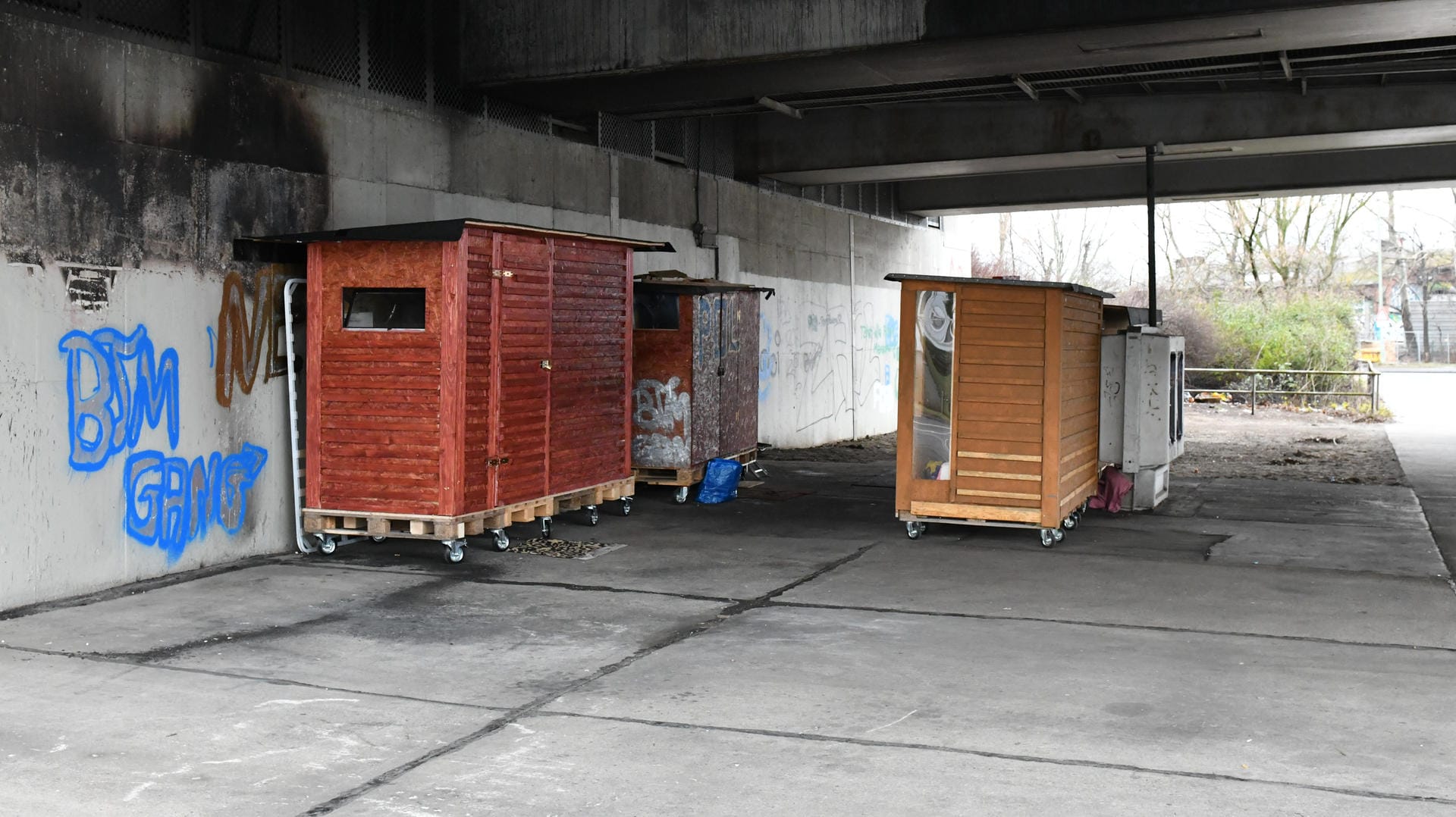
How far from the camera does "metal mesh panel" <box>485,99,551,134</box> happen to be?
43.3ft

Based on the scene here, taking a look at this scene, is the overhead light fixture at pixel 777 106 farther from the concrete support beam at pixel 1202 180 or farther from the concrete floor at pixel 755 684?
the concrete floor at pixel 755 684

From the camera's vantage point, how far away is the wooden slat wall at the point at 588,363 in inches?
443

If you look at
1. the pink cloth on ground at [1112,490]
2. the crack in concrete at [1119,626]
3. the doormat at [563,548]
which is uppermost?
the pink cloth on ground at [1112,490]

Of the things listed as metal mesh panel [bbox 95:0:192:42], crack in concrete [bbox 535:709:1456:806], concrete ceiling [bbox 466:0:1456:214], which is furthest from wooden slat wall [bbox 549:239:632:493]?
crack in concrete [bbox 535:709:1456:806]

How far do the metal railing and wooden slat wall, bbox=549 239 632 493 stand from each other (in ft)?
62.8

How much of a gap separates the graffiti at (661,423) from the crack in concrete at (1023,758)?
7646 mm

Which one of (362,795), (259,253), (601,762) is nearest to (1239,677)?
(601,762)

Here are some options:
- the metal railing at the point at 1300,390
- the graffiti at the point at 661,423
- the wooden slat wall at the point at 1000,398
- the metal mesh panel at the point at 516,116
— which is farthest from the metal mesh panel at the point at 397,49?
the metal railing at the point at 1300,390

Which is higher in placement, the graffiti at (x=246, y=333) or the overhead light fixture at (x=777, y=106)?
the overhead light fixture at (x=777, y=106)

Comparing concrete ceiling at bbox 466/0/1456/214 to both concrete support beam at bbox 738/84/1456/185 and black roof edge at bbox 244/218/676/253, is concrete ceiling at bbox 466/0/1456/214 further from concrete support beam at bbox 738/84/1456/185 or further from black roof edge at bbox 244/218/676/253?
black roof edge at bbox 244/218/676/253

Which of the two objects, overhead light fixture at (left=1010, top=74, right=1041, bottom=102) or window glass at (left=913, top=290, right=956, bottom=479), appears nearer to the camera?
window glass at (left=913, top=290, right=956, bottom=479)

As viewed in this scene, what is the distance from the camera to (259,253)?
10.3 metres

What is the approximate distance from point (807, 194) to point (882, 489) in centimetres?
761

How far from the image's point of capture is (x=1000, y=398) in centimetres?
1111
